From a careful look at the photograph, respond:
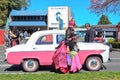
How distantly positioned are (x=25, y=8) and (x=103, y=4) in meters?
45.7

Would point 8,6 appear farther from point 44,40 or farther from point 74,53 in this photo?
point 74,53

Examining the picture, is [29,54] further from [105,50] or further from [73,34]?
[105,50]

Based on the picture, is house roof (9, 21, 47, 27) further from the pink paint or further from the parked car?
the pink paint

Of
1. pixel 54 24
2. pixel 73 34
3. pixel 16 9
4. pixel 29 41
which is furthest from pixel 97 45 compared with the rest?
pixel 16 9

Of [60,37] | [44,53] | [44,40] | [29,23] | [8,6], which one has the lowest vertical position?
[44,53]

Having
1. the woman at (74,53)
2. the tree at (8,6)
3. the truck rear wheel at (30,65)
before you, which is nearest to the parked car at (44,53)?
the truck rear wheel at (30,65)

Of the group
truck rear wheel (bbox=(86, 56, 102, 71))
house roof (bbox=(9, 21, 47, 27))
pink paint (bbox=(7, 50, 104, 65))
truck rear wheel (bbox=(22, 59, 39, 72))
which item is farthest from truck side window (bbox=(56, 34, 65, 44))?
house roof (bbox=(9, 21, 47, 27))

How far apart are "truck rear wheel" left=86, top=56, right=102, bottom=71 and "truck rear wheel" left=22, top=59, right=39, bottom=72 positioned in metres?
1.91

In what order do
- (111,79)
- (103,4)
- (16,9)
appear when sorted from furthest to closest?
(16,9) < (103,4) < (111,79)

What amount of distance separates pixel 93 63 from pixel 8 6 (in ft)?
215

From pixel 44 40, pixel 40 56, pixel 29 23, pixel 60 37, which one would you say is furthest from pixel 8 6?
pixel 40 56

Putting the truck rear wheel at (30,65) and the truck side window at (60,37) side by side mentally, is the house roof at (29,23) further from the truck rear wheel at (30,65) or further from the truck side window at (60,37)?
the truck rear wheel at (30,65)

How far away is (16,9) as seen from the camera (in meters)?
82.9

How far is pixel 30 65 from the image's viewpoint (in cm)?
1441
